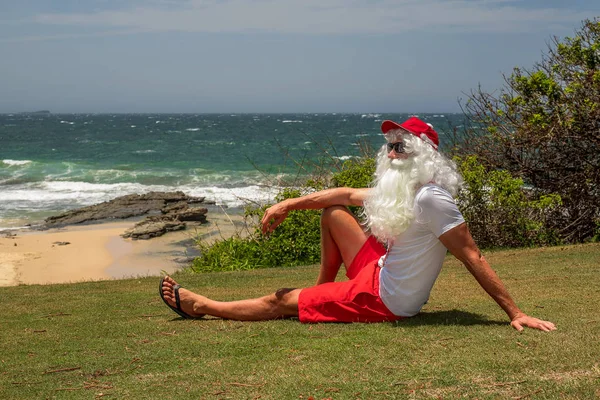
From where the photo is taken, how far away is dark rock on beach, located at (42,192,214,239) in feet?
64.5

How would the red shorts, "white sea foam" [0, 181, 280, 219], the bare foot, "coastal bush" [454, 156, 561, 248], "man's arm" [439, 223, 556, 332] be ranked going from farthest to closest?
"white sea foam" [0, 181, 280, 219], "coastal bush" [454, 156, 561, 248], the bare foot, the red shorts, "man's arm" [439, 223, 556, 332]

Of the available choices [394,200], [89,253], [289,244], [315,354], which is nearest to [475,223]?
[289,244]

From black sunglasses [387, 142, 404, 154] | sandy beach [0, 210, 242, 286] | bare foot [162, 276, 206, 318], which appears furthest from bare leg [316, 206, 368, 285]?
sandy beach [0, 210, 242, 286]

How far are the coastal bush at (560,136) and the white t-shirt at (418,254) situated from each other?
20.0 ft

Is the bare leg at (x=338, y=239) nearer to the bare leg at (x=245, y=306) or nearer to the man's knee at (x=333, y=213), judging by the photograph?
the man's knee at (x=333, y=213)

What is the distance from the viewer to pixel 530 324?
180 inches

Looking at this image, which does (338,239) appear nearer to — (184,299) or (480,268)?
(480,268)

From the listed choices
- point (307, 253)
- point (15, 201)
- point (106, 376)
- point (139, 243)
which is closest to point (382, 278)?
point (106, 376)

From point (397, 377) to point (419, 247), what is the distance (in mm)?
1008

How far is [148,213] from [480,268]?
66.1ft

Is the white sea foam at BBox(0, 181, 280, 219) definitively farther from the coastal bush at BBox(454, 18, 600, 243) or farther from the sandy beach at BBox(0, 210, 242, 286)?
the coastal bush at BBox(454, 18, 600, 243)

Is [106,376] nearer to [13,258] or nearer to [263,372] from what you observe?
[263,372]

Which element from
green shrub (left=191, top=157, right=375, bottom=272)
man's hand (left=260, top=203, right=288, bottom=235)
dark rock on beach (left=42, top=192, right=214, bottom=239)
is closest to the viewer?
man's hand (left=260, top=203, right=288, bottom=235)

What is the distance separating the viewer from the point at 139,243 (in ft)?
59.0
